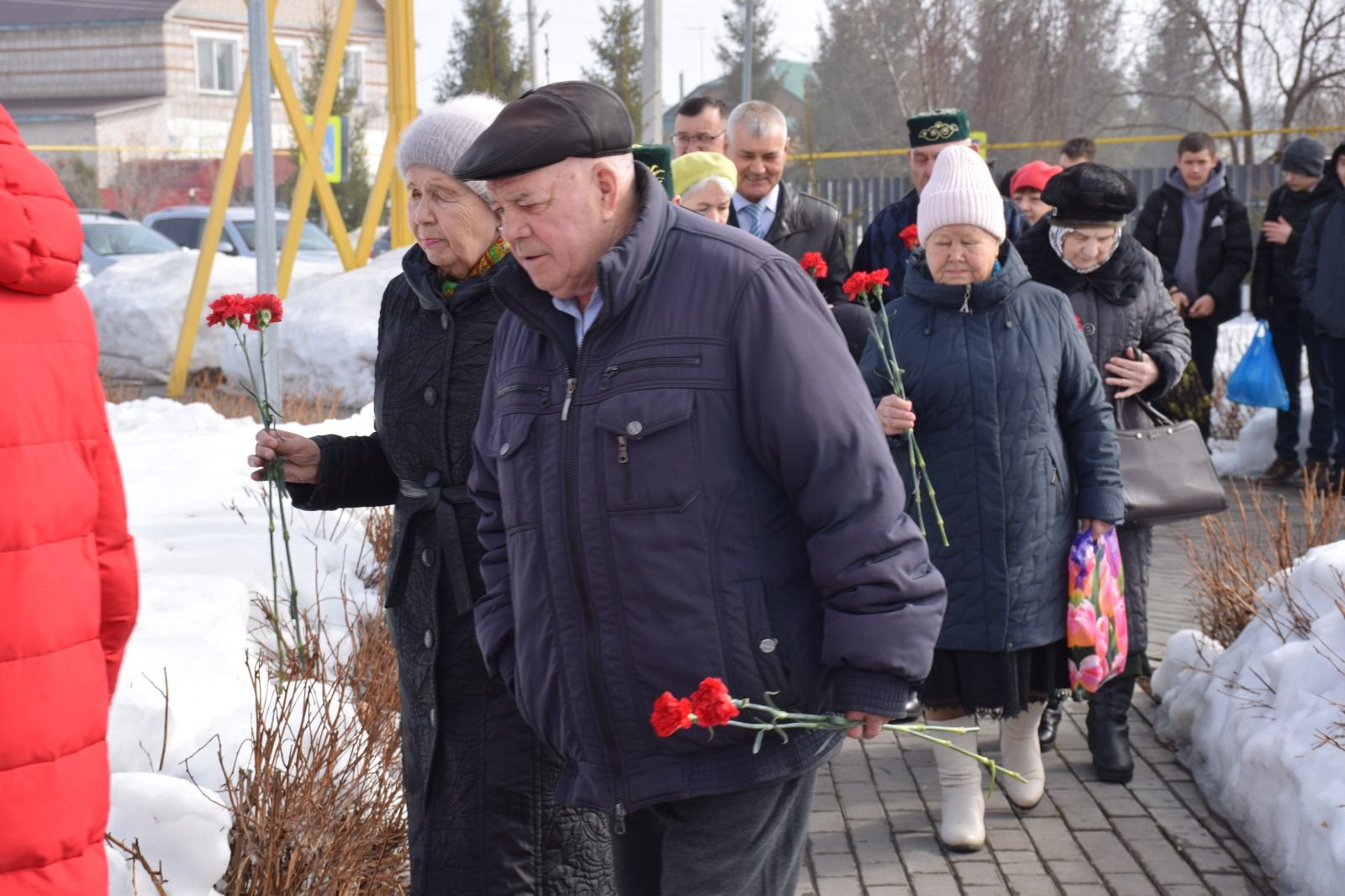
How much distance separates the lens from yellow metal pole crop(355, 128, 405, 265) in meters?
13.8

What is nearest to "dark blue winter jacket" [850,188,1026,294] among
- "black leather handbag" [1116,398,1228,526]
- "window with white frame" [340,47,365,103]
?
"black leather handbag" [1116,398,1228,526]

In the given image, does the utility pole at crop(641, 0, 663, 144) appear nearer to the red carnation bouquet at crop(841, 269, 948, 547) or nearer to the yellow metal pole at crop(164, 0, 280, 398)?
the yellow metal pole at crop(164, 0, 280, 398)

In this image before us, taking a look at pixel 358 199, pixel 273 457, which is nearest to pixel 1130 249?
pixel 273 457

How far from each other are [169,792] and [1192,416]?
4.65m

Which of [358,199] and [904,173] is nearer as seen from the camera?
[904,173]

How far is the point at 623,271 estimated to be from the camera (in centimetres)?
248

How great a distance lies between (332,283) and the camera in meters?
14.7

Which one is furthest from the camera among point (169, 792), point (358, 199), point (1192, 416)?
point (358, 199)

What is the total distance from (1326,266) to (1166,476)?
5.55 meters

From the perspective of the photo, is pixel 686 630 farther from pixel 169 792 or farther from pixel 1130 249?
pixel 1130 249

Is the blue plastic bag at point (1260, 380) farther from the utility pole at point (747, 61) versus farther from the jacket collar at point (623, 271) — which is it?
the utility pole at point (747, 61)

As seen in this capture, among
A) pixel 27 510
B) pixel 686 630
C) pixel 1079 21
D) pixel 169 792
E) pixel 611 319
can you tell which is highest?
pixel 1079 21

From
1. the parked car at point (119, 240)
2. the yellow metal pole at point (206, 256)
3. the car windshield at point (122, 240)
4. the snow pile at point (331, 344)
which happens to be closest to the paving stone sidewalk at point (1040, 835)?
the snow pile at point (331, 344)

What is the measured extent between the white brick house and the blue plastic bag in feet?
141
